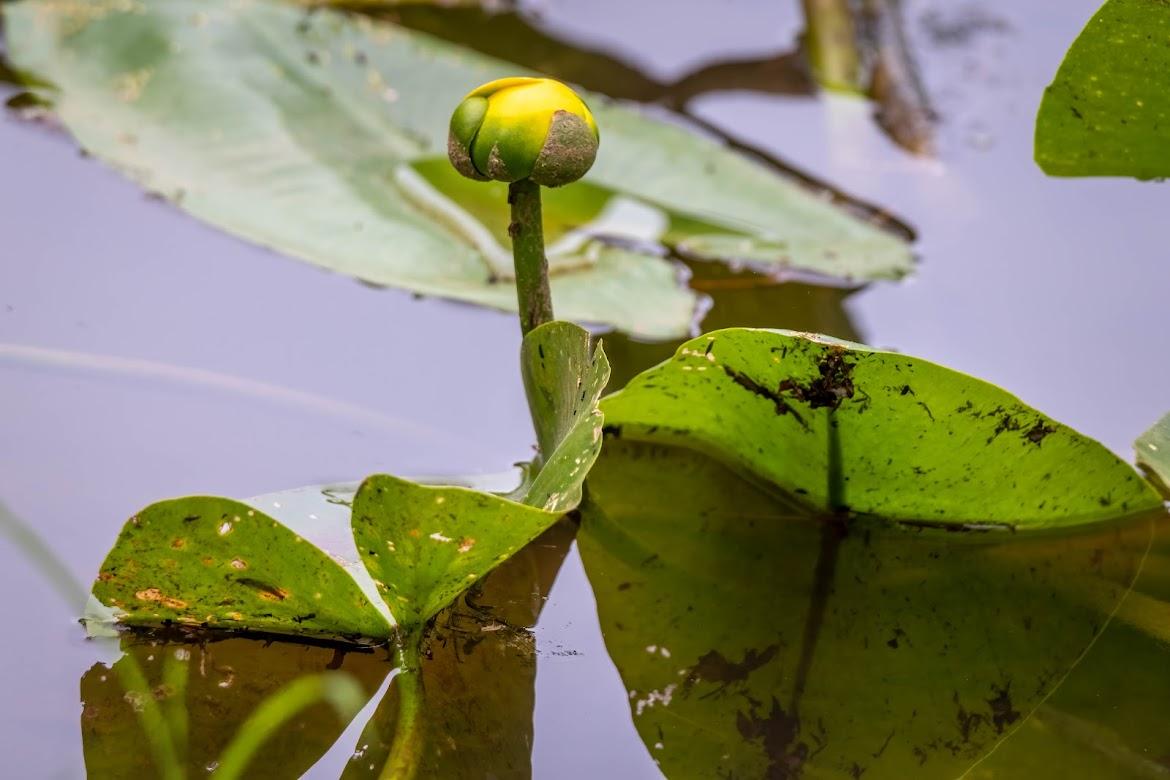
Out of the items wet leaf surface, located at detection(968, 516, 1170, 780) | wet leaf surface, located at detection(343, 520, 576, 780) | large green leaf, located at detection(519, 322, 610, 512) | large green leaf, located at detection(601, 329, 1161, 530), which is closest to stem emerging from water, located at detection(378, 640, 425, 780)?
wet leaf surface, located at detection(343, 520, 576, 780)

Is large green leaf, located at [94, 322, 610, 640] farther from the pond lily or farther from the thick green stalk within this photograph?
the thick green stalk

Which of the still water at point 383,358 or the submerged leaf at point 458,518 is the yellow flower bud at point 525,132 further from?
the still water at point 383,358

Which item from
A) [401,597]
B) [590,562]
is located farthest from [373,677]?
[590,562]

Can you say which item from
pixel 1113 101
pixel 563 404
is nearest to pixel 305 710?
pixel 563 404

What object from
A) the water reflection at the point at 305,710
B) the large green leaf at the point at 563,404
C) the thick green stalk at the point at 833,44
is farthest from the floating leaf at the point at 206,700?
the thick green stalk at the point at 833,44

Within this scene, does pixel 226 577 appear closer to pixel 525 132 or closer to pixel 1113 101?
pixel 525 132
